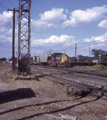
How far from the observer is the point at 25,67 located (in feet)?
45.5

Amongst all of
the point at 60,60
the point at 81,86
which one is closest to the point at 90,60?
the point at 60,60

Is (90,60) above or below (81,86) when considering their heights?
above

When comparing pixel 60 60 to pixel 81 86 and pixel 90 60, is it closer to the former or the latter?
pixel 90 60

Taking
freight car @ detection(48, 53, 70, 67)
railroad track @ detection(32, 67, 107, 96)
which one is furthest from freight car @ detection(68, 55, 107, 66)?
railroad track @ detection(32, 67, 107, 96)

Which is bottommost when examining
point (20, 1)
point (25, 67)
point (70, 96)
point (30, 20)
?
point (70, 96)

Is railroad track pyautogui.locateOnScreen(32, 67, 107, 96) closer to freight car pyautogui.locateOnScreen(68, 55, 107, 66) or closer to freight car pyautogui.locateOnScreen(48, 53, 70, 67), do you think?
freight car pyautogui.locateOnScreen(48, 53, 70, 67)

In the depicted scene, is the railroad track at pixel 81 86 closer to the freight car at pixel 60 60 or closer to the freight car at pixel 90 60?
the freight car at pixel 60 60

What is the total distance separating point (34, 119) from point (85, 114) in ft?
5.53

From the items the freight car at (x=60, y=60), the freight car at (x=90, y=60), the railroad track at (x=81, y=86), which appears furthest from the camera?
the freight car at (x=90, y=60)

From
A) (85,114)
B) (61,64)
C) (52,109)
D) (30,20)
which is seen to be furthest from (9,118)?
(61,64)

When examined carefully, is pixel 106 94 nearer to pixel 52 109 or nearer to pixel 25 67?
pixel 52 109

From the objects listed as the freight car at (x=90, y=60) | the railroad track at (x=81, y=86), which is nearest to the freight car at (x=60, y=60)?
the freight car at (x=90, y=60)

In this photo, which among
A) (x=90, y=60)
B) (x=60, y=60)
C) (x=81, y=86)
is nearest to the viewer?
(x=81, y=86)

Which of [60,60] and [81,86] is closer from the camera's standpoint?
[81,86]
